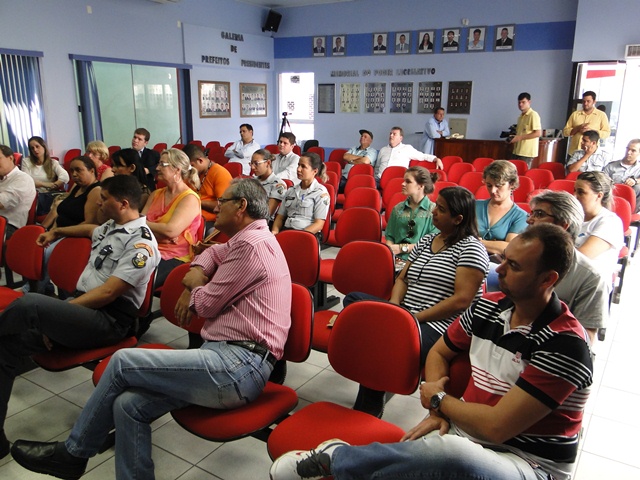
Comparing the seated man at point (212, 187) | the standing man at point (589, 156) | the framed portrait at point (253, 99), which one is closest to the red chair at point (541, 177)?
the standing man at point (589, 156)

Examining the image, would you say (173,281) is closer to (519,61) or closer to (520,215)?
(520,215)

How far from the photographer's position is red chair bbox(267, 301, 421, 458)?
170 centimetres

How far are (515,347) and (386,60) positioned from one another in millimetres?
10252

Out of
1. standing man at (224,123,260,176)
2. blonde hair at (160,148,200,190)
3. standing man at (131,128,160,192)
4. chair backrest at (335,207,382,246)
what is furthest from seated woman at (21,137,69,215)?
chair backrest at (335,207,382,246)

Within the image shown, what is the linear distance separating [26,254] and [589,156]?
19.8ft

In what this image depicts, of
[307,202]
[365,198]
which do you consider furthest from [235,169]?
[307,202]

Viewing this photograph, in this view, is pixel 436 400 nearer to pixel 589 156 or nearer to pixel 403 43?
pixel 589 156

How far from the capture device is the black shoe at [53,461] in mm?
1848

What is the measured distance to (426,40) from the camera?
399 inches

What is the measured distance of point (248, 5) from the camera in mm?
11398

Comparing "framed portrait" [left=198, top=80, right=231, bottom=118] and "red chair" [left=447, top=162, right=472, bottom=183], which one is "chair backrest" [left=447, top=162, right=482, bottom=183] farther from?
"framed portrait" [left=198, top=80, right=231, bottom=118]

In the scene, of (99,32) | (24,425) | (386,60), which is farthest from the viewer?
(386,60)

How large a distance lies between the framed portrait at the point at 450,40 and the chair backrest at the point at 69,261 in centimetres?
900

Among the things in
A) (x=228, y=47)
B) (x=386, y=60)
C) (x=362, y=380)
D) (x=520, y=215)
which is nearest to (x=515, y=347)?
(x=362, y=380)
